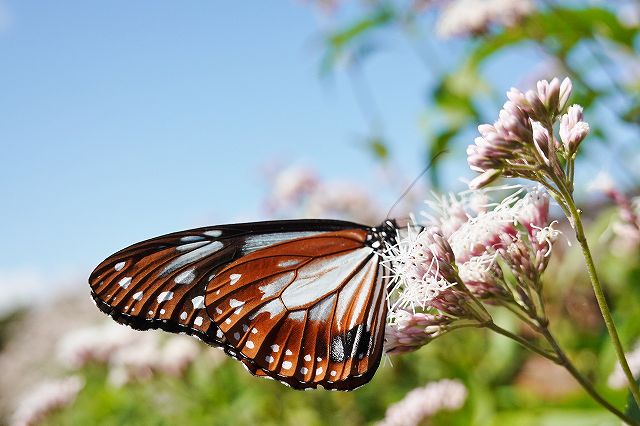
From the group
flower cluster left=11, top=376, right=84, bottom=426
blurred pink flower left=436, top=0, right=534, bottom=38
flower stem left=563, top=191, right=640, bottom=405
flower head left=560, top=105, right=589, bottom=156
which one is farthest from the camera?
flower cluster left=11, top=376, right=84, bottom=426

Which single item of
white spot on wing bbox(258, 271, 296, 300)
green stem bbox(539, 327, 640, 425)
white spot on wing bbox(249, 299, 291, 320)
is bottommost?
green stem bbox(539, 327, 640, 425)

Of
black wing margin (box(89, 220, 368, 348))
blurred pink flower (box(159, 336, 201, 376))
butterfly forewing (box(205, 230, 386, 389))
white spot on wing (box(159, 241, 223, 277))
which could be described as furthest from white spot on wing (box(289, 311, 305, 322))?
blurred pink flower (box(159, 336, 201, 376))

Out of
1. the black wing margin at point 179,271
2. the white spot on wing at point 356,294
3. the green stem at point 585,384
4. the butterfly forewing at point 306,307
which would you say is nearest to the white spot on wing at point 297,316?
the butterfly forewing at point 306,307

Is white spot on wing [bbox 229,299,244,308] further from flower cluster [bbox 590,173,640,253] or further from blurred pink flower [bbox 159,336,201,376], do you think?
blurred pink flower [bbox 159,336,201,376]

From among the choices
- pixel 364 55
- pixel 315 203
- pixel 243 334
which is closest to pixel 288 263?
pixel 243 334

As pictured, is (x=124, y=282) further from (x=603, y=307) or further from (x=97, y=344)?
(x=97, y=344)

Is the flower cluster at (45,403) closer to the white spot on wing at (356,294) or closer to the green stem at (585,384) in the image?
the white spot on wing at (356,294)
